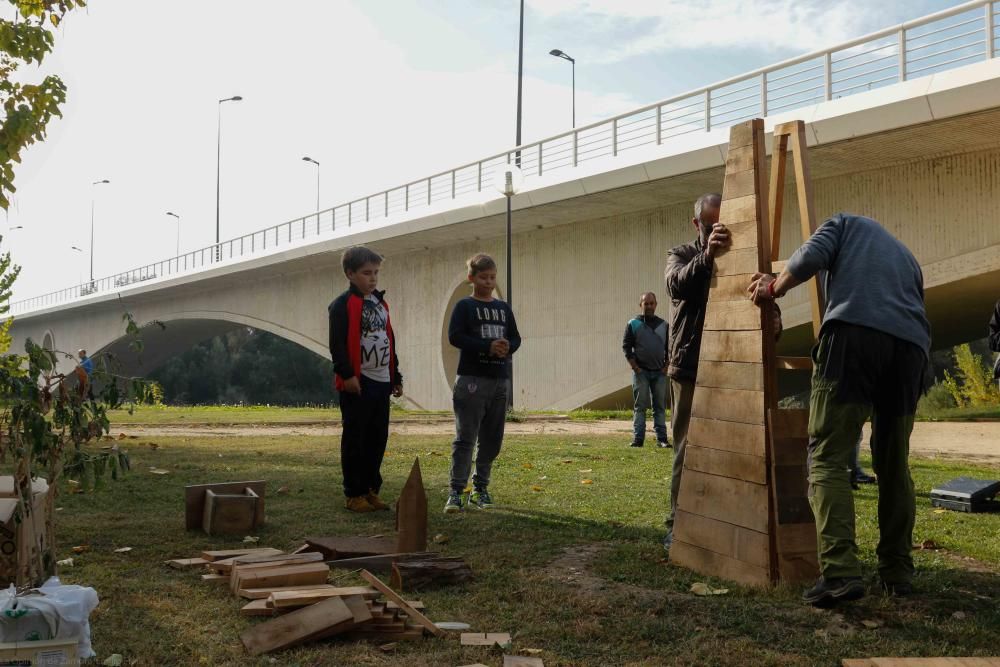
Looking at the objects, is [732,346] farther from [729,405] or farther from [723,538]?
[723,538]

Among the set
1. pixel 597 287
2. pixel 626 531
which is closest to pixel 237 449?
pixel 626 531

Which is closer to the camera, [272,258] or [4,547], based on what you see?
[4,547]

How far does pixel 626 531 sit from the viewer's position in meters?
5.46

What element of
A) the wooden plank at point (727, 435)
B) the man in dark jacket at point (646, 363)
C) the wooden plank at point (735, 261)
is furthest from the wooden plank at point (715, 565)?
the man in dark jacket at point (646, 363)

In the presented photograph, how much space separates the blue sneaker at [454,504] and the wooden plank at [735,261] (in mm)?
2528

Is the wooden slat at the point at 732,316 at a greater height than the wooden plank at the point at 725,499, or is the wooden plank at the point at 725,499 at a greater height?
the wooden slat at the point at 732,316

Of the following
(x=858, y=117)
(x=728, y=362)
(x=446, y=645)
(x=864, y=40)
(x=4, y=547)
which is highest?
(x=864, y=40)

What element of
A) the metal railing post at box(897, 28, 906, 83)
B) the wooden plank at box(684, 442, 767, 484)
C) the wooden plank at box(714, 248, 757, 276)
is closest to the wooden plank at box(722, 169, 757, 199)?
the wooden plank at box(714, 248, 757, 276)

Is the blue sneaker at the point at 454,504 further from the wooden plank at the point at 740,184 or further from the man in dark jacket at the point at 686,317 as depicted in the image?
the wooden plank at the point at 740,184

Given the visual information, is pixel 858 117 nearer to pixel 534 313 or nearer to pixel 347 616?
pixel 534 313

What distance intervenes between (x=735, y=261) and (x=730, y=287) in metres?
0.13

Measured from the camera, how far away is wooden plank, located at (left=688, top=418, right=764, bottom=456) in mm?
4191

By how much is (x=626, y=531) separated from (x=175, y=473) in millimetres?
4733

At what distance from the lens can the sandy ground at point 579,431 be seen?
1109 centimetres
